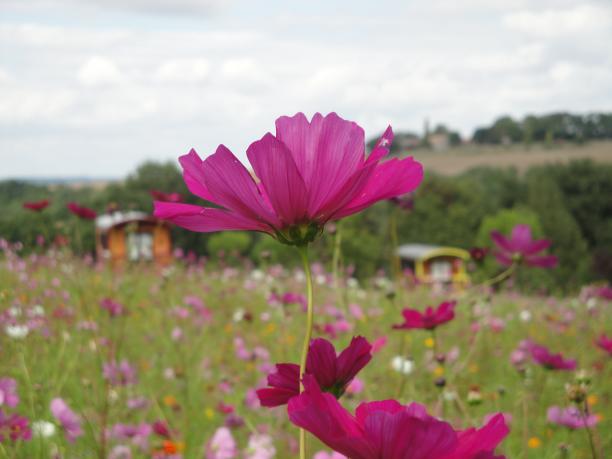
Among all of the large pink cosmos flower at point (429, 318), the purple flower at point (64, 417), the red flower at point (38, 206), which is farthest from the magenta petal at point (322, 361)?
the red flower at point (38, 206)

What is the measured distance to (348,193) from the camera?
1.49ft

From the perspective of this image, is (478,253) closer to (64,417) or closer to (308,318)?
(64,417)

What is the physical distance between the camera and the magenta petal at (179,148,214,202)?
463 millimetres

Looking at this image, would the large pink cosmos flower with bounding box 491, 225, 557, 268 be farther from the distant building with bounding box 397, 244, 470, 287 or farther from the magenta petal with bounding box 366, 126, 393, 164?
the distant building with bounding box 397, 244, 470, 287

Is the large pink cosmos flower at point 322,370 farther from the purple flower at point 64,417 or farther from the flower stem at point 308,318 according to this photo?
the purple flower at point 64,417

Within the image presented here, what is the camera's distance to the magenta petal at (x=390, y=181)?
0.44m

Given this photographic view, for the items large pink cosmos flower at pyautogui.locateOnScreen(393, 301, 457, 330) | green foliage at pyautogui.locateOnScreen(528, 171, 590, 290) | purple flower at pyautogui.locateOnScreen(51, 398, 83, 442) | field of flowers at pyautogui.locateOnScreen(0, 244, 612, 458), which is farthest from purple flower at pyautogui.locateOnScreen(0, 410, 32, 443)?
green foliage at pyautogui.locateOnScreen(528, 171, 590, 290)

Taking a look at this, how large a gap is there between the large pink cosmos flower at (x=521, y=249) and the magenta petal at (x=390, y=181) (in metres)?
1.10

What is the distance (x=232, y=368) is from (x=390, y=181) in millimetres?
2662

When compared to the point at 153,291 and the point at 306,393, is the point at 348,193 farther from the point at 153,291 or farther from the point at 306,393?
the point at 153,291

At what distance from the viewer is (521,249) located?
155 cm

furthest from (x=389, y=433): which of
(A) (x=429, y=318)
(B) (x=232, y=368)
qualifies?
(B) (x=232, y=368)

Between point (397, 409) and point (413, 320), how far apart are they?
0.60m

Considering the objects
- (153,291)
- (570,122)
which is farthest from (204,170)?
(570,122)
